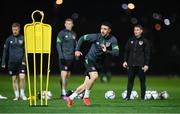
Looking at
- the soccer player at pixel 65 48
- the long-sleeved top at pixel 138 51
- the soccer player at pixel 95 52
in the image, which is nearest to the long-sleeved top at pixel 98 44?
the soccer player at pixel 95 52

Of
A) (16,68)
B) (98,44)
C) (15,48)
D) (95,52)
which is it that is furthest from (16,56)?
(98,44)

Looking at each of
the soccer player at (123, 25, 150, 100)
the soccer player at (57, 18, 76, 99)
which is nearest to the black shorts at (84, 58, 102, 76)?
the soccer player at (123, 25, 150, 100)

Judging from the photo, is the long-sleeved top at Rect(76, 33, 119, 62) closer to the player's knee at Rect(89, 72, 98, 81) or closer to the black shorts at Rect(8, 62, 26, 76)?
the player's knee at Rect(89, 72, 98, 81)

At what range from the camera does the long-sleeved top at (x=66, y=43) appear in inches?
814

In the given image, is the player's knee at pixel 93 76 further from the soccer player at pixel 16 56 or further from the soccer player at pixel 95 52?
the soccer player at pixel 16 56

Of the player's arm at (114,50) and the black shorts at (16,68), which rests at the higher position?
the player's arm at (114,50)

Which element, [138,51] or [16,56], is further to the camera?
[138,51]

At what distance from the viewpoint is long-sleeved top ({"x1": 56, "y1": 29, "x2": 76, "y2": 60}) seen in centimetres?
2067

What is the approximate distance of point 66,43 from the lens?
2075 centimetres

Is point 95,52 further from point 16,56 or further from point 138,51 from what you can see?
point 16,56

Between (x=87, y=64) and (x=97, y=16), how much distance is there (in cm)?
2861

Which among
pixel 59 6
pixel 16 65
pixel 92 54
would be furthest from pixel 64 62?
pixel 59 6

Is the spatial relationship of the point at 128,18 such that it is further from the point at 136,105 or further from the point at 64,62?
the point at 136,105

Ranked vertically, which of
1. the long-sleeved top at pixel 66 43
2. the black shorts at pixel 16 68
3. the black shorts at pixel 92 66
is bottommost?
the black shorts at pixel 16 68
